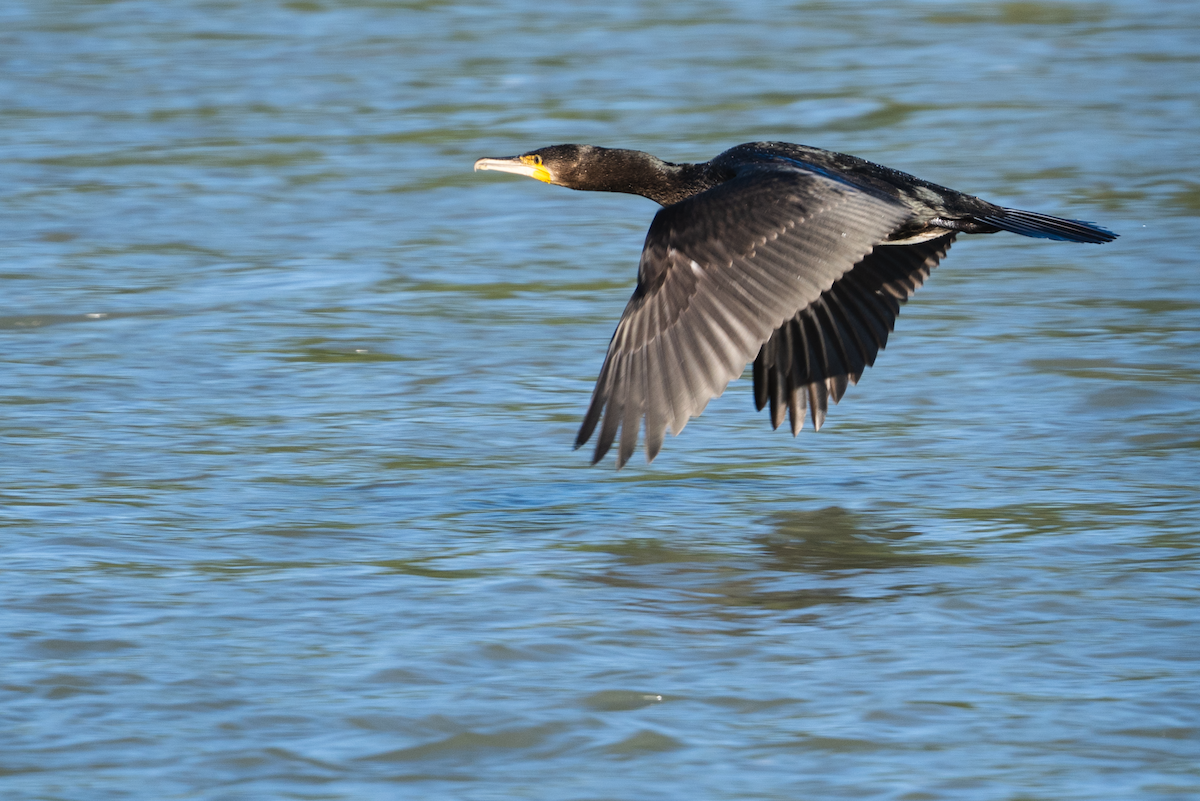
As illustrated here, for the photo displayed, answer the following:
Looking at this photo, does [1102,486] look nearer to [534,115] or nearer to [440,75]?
[534,115]

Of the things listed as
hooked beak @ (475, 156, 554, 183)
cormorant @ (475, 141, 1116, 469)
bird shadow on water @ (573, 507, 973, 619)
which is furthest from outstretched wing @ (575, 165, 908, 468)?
hooked beak @ (475, 156, 554, 183)

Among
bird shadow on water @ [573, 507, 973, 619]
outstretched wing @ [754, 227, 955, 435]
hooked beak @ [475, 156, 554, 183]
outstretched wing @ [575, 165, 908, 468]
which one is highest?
hooked beak @ [475, 156, 554, 183]

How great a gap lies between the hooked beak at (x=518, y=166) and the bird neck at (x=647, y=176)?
18 cm

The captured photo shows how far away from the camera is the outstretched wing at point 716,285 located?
17.3 feet

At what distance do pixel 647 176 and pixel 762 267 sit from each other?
1685 millimetres

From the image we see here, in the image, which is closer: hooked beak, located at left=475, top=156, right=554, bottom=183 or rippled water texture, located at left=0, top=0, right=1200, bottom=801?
rippled water texture, located at left=0, top=0, right=1200, bottom=801

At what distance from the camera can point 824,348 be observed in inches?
259

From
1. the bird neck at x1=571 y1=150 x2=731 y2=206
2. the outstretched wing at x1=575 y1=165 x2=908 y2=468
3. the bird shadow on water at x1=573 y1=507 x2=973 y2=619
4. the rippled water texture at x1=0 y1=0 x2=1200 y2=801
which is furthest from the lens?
the bird neck at x1=571 y1=150 x2=731 y2=206

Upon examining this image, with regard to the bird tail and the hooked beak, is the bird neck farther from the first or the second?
the bird tail

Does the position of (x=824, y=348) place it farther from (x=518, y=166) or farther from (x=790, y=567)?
(x=518, y=166)

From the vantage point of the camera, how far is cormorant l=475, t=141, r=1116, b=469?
5.32m

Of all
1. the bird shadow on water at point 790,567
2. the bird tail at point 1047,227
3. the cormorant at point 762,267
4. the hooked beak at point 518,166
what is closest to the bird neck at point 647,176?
the cormorant at point 762,267

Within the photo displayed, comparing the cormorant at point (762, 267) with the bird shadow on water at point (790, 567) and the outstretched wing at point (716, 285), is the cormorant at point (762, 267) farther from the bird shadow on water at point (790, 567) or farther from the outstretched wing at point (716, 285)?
the bird shadow on water at point (790, 567)

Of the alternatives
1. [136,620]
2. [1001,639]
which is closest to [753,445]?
[1001,639]
